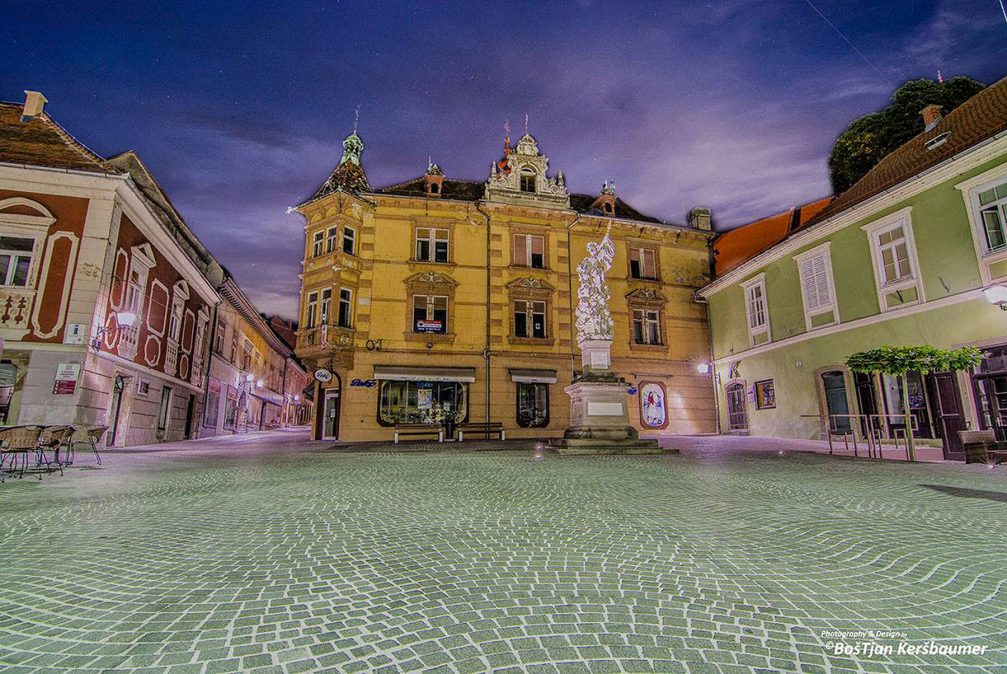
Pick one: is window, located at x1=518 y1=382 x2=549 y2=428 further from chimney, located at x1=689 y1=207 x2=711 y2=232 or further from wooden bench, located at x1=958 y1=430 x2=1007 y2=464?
wooden bench, located at x1=958 y1=430 x2=1007 y2=464

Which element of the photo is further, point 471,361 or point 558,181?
point 558,181

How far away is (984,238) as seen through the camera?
41.5ft

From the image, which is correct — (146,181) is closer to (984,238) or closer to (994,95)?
(984,238)

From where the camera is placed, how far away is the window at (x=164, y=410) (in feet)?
61.9

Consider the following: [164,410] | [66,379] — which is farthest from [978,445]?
[164,410]

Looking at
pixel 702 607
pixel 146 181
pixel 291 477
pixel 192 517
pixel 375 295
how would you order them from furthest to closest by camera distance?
pixel 375 295, pixel 146 181, pixel 291 477, pixel 192 517, pixel 702 607

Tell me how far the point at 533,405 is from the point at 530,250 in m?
8.03

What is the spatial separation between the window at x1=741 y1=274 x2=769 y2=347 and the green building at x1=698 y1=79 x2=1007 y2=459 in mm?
76

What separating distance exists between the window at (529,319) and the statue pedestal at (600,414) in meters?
9.46

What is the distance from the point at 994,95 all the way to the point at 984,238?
19.5 feet

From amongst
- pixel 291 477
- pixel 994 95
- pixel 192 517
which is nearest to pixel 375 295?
pixel 291 477

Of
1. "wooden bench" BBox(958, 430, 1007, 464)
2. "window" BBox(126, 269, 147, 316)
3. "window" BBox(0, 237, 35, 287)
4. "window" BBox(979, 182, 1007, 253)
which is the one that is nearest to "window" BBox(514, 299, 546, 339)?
"window" BBox(126, 269, 147, 316)

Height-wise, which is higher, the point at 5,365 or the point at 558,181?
the point at 558,181

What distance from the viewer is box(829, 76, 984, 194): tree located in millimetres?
24375
